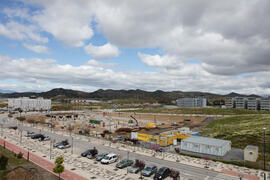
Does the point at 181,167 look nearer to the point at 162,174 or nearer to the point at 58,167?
the point at 162,174

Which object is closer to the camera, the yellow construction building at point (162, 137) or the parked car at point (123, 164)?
the parked car at point (123, 164)

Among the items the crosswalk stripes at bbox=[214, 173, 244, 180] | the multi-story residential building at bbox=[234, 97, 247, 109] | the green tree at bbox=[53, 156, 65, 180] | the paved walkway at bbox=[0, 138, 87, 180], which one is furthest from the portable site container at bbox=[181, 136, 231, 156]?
the multi-story residential building at bbox=[234, 97, 247, 109]

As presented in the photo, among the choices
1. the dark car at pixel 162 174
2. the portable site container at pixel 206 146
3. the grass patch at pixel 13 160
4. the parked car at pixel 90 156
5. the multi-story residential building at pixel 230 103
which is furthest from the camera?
the multi-story residential building at pixel 230 103

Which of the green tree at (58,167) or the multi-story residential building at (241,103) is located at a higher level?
the multi-story residential building at (241,103)

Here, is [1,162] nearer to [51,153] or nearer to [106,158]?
[51,153]

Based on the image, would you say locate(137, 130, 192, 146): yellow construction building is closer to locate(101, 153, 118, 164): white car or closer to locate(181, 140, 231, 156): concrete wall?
locate(181, 140, 231, 156): concrete wall

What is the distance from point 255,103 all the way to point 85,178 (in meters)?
188

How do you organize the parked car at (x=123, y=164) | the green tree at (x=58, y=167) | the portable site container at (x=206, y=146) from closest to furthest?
the green tree at (x=58, y=167), the parked car at (x=123, y=164), the portable site container at (x=206, y=146)

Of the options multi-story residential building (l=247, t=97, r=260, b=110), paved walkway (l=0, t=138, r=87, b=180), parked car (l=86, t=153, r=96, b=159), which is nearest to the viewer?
paved walkway (l=0, t=138, r=87, b=180)

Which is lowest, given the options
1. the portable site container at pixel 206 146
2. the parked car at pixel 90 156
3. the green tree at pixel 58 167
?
the parked car at pixel 90 156

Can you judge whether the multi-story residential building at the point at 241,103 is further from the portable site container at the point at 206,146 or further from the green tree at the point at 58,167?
the green tree at the point at 58,167

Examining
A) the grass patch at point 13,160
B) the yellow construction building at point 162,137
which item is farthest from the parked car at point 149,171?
the grass patch at point 13,160

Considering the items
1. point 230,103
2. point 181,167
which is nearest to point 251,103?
point 230,103

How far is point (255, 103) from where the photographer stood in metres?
172
